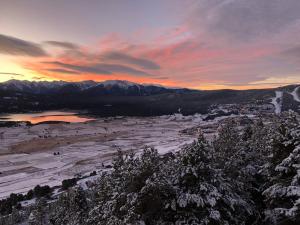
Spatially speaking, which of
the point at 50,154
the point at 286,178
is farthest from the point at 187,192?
the point at 50,154

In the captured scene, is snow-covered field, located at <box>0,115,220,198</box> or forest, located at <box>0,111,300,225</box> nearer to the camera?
forest, located at <box>0,111,300,225</box>

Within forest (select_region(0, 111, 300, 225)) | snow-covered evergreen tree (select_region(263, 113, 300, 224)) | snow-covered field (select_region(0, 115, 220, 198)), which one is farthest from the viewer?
snow-covered field (select_region(0, 115, 220, 198))

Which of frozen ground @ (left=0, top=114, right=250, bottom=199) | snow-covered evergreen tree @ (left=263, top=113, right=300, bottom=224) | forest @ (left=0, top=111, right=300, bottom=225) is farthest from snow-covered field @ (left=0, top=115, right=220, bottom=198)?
forest @ (left=0, top=111, right=300, bottom=225)

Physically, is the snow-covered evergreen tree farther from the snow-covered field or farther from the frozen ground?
the frozen ground

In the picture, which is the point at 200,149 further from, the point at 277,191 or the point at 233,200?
the point at 277,191

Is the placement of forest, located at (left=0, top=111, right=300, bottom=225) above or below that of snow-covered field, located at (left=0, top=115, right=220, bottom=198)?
above

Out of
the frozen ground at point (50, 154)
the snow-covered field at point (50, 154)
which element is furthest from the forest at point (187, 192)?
the frozen ground at point (50, 154)

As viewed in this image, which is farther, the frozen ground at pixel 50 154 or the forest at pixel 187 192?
the frozen ground at pixel 50 154

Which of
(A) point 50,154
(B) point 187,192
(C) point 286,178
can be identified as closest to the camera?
(B) point 187,192

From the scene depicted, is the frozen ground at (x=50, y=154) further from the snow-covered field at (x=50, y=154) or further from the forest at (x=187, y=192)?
the forest at (x=187, y=192)

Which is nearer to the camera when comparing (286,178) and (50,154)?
(286,178)

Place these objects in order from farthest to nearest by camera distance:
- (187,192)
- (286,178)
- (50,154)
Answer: (50,154), (286,178), (187,192)

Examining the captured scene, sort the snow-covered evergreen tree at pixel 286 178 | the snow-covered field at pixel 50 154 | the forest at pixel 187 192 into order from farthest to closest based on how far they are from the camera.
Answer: the snow-covered field at pixel 50 154 → the forest at pixel 187 192 → the snow-covered evergreen tree at pixel 286 178

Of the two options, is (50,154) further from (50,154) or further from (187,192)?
(187,192)
